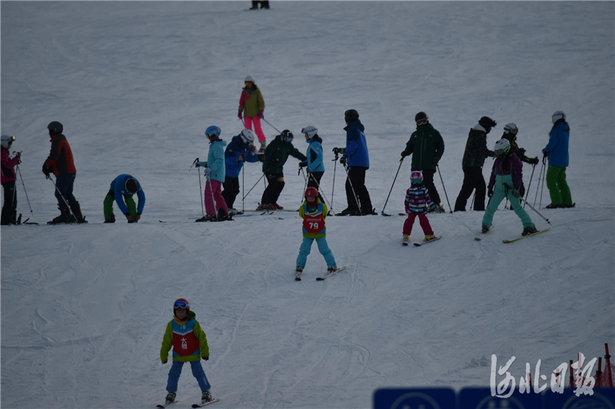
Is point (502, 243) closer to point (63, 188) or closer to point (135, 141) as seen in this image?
point (63, 188)

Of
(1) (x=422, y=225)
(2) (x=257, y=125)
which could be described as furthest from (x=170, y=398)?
(2) (x=257, y=125)

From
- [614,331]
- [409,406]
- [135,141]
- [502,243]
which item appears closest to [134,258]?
[502,243]

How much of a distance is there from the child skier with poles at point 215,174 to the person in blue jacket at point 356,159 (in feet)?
5.55

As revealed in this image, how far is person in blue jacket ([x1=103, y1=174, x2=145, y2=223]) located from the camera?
1222 centimetres

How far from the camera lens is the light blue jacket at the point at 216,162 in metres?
12.1

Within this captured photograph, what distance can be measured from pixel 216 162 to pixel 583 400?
8.54m

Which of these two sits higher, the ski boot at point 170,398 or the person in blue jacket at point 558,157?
the person in blue jacket at point 558,157

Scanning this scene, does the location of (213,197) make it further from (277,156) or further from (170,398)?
(170,398)

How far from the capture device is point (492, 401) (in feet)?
12.9

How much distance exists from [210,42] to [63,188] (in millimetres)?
16886

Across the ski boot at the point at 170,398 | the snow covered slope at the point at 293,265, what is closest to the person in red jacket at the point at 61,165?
the snow covered slope at the point at 293,265

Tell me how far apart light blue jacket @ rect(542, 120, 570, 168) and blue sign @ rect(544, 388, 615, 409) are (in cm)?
868

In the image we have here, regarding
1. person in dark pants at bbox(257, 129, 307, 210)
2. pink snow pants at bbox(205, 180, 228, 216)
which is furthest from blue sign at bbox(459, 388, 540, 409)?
person in dark pants at bbox(257, 129, 307, 210)

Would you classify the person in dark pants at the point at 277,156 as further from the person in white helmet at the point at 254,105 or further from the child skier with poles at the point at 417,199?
the person in white helmet at the point at 254,105
